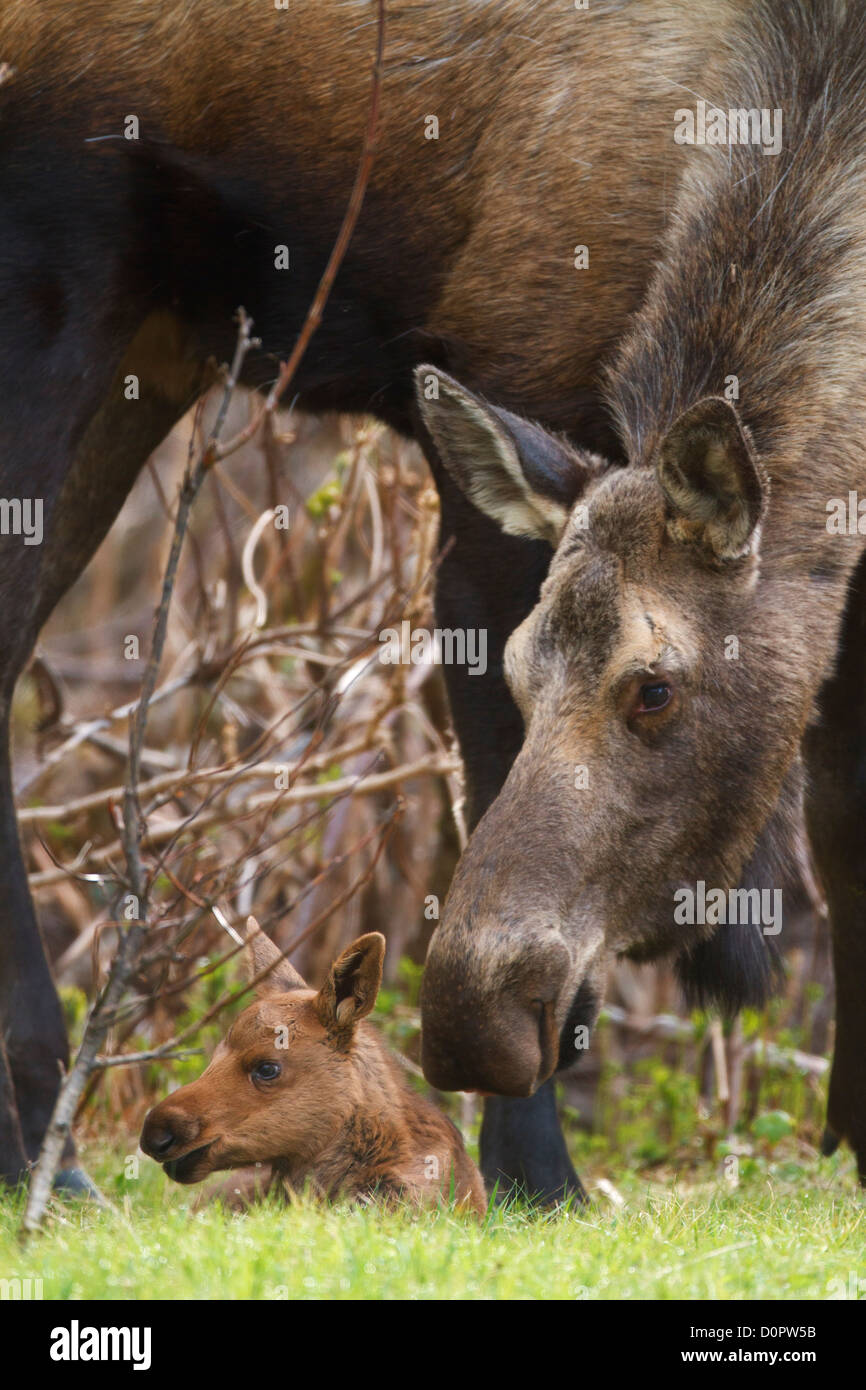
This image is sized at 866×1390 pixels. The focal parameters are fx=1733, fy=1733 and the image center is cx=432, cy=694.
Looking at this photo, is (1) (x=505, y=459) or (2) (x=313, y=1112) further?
(1) (x=505, y=459)

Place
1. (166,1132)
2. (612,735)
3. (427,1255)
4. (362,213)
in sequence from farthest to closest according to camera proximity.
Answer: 1. (362,213)
2. (612,735)
3. (166,1132)
4. (427,1255)

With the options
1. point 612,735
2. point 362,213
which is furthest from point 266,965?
point 362,213

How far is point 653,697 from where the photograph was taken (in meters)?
4.09

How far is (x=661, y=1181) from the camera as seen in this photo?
6566mm

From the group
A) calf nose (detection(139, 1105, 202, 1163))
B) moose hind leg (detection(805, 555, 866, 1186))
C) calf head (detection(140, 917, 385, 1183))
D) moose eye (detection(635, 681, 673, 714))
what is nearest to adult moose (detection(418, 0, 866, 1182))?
moose eye (detection(635, 681, 673, 714))

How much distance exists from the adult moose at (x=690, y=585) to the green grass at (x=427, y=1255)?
38 centimetres

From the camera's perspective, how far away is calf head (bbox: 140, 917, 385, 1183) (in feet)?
13.1

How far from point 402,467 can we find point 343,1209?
Result: 204 inches

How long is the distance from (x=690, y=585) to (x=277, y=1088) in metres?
1.56

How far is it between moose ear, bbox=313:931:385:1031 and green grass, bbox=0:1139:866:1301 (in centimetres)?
45

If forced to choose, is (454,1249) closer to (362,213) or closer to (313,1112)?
(313,1112)

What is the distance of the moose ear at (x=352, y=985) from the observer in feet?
13.1

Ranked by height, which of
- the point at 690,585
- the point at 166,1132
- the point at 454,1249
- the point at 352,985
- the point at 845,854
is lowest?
the point at 454,1249

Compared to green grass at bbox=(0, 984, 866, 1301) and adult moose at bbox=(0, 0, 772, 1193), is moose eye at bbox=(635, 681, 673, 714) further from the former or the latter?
green grass at bbox=(0, 984, 866, 1301)
